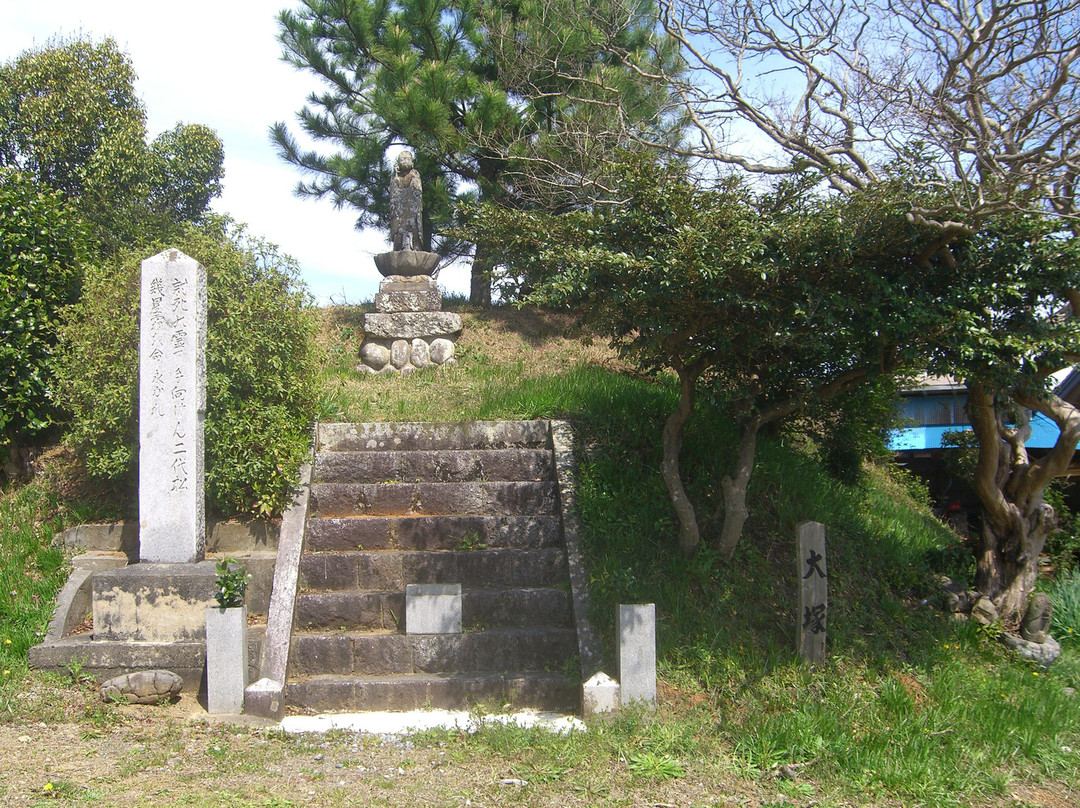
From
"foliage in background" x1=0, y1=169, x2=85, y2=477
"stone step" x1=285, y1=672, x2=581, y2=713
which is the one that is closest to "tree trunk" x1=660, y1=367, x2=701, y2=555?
"stone step" x1=285, y1=672, x2=581, y2=713

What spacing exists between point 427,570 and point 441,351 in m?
4.94

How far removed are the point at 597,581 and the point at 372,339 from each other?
20.3 feet

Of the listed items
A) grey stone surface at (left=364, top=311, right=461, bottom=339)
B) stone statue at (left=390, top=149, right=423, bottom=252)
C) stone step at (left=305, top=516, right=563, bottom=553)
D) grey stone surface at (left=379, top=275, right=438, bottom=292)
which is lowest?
stone step at (left=305, top=516, right=563, bottom=553)

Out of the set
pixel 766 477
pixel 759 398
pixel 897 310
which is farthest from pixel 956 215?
pixel 766 477

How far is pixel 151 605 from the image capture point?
5.67m

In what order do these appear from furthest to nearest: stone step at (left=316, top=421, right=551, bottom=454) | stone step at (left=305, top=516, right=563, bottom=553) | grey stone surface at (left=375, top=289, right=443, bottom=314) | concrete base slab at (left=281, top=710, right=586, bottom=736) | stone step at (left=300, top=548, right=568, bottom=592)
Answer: grey stone surface at (left=375, top=289, right=443, bottom=314) → stone step at (left=316, top=421, right=551, bottom=454) → stone step at (left=305, top=516, right=563, bottom=553) → stone step at (left=300, top=548, right=568, bottom=592) → concrete base slab at (left=281, top=710, right=586, bottom=736)

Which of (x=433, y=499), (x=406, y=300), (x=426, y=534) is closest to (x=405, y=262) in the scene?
(x=406, y=300)

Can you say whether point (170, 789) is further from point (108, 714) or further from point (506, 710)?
point (506, 710)

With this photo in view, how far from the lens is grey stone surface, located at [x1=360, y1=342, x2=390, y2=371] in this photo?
1070 cm

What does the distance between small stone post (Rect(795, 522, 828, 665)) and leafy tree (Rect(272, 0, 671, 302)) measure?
652 cm

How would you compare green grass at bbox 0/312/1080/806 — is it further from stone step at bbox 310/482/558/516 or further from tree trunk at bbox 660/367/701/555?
stone step at bbox 310/482/558/516

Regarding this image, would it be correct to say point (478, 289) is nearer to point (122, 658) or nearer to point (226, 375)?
point (226, 375)

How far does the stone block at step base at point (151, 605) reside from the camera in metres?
5.66

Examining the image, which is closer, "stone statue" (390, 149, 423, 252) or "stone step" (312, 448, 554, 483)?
"stone step" (312, 448, 554, 483)
